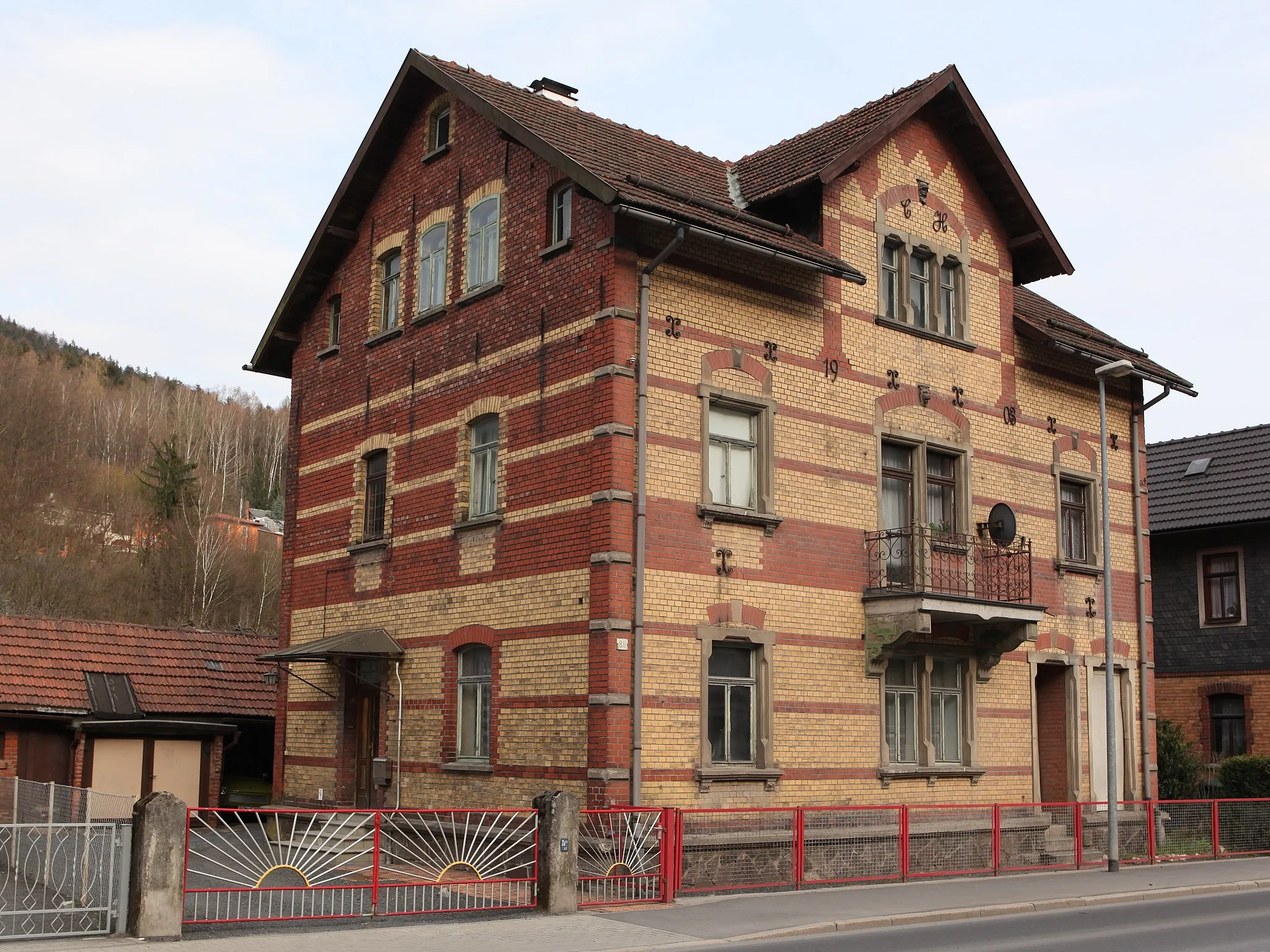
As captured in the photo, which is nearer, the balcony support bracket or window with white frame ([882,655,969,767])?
the balcony support bracket

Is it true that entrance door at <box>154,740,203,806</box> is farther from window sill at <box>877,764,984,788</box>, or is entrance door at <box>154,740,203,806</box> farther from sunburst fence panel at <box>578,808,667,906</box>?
window sill at <box>877,764,984,788</box>

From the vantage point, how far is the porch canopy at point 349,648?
1947cm

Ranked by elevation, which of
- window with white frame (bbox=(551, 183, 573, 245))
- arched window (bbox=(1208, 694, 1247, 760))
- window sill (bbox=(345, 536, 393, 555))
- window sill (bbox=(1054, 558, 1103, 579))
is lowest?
arched window (bbox=(1208, 694, 1247, 760))

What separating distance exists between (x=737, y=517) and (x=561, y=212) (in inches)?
190

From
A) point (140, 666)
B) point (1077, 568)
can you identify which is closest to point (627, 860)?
point (1077, 568)

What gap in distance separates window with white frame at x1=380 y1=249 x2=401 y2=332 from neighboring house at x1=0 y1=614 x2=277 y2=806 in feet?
20.4

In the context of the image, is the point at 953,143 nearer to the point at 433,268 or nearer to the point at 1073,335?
the point at 1073,335

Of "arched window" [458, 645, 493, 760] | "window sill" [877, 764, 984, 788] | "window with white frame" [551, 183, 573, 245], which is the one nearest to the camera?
"window with white frame" [551, 183, 573, 245]

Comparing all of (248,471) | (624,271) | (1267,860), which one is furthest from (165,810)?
(248,471)

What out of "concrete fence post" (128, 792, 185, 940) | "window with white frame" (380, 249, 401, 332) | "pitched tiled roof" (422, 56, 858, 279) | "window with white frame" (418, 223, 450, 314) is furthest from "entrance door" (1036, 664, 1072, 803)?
"concrete fence post" (128, 792, 185, 940)

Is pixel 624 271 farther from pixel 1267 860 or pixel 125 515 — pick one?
pixel 125 515

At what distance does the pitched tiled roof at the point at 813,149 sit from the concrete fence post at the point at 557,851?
9.58 m

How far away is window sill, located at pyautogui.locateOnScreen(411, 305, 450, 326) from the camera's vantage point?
20.3 meters

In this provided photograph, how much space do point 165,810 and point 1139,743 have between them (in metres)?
16.7
